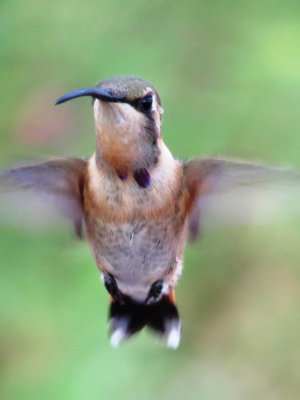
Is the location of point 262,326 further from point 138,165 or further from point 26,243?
point 138,165

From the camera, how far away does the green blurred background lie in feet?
8.22

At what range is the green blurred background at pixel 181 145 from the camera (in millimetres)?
2506

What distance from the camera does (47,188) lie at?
143cm

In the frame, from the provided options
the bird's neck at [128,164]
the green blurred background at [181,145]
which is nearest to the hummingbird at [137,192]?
the bird's neck at [128,164]

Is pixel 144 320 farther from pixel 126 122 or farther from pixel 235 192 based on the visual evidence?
pixel 126 122

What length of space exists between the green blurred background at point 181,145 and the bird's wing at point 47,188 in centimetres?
97

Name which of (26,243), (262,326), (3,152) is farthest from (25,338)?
(262,326)

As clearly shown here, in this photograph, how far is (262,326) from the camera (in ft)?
9.18

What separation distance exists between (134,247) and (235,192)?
0.17 m

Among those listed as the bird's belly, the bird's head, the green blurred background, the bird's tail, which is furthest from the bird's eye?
the green blurred background

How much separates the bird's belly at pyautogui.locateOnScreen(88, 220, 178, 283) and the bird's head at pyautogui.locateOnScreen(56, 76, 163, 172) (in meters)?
0.13

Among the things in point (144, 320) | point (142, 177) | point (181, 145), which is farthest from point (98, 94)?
point (181, 145)

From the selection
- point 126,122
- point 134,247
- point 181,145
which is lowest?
point 181,145

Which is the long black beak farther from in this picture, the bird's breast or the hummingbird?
the bird's breast
